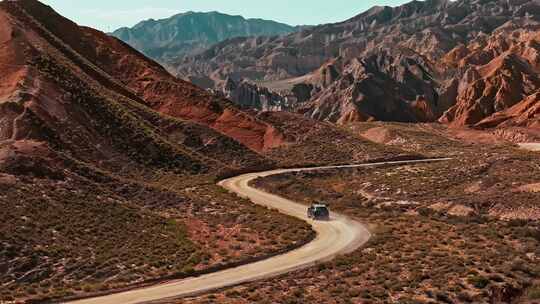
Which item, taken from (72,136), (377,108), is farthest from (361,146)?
(377,108)

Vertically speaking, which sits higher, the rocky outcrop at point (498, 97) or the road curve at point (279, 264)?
the rocky outcrop at point (498, 97)

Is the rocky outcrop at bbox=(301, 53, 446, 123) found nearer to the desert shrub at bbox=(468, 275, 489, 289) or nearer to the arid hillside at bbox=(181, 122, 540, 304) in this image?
the arid hillside at bbox=(181, 122, 540, 304)

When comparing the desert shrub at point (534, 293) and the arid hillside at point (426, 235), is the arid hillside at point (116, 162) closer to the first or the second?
the arid hillside at point (426, 235)

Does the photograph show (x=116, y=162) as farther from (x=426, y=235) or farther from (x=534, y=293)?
(x=534, y=293)

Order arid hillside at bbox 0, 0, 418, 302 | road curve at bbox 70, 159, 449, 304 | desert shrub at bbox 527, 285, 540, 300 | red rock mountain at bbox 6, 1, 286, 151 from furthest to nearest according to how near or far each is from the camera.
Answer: red rock mountain at bbox 6, 1, 286, 151 → arid hillside at bbox 0, 0, 418, 302 → road curve at bbox 70, 159, 449, 304 → desert shrub at bbox 527, 285, 540, 300

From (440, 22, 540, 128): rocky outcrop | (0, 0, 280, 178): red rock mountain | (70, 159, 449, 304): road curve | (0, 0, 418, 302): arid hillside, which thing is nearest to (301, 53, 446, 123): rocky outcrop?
(440, 22, 540, 128): rocky outcrop

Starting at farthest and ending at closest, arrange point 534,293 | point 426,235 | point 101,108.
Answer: point 101,108 < point 426,235 < point 534,293

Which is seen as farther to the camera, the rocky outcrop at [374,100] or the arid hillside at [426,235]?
the rocky outcrop at [374,100]

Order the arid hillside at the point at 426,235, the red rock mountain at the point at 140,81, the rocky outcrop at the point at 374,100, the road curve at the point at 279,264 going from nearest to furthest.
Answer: the road curve at the point at 279,264 < the arid hillside at the point at 426,235 < the red rock mountain at the point at 140,81 < the rocky outcrop at the point at 374,100

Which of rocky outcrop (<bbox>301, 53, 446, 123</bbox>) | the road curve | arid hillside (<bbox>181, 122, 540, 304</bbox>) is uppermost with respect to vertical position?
rocky outcrop (<bbox>301, 53, 446, 123</bbox>)

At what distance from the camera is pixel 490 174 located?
59219 millimetres

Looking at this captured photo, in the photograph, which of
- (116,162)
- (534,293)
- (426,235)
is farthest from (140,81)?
(534,293)

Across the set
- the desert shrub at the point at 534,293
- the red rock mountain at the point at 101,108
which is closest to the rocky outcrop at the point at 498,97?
the red rock mountain at the point at 101,108

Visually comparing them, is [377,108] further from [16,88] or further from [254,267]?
[254,267]
